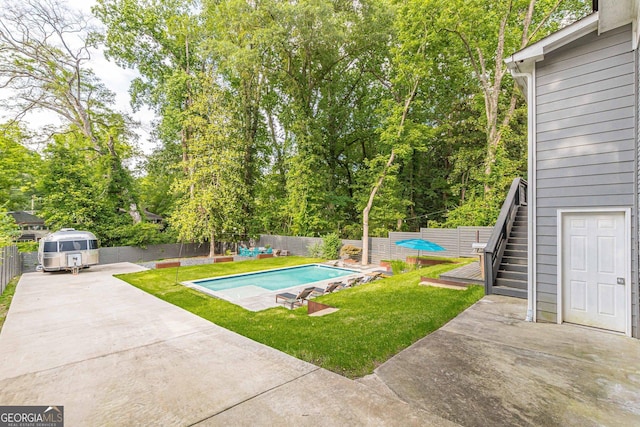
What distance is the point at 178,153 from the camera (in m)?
20.1

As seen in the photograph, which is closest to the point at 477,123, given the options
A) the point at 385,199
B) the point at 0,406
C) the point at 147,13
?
the point at 385,199

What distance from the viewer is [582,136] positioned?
427 cm

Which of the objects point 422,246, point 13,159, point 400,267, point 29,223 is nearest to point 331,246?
point 400,267

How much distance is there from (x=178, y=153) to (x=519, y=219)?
66.7ft

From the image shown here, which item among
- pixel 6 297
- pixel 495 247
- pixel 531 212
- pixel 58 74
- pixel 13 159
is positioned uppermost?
pixel 58 74

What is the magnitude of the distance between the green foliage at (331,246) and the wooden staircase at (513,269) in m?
8.89

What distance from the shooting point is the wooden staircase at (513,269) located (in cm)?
598

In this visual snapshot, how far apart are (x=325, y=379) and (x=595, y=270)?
4.38m

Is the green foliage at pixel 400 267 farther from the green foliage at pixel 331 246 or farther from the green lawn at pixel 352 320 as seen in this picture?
the green foliage at pixel 331 246

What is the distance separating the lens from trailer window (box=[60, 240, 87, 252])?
11227 millimetres

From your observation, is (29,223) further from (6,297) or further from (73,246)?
(6,297)

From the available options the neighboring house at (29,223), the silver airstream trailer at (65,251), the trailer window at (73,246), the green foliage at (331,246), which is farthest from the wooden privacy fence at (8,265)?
the neighboring house at (29,223)

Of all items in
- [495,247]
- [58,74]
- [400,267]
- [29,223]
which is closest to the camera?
[495,247]

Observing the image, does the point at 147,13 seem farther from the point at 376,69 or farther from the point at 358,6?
the point at 376,69
